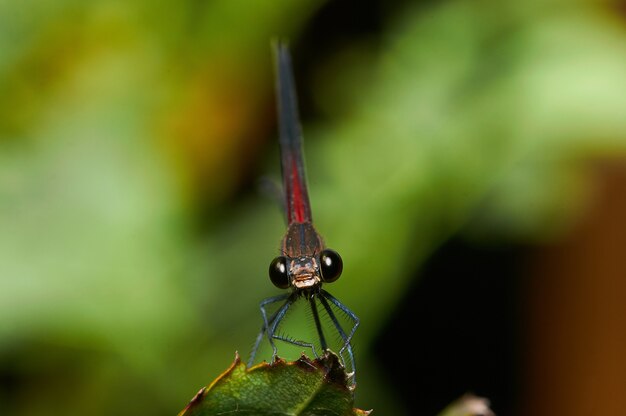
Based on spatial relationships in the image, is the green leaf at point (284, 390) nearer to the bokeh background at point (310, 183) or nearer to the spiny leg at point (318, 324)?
the spiny leg at point (318, 324)

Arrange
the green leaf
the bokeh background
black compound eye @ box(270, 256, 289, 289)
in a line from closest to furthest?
the green leaf < black compound eye @ box(270, 256, 289, 289) < the bokeh background

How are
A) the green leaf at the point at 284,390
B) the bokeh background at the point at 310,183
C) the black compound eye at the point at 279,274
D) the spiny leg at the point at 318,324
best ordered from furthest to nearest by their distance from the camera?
the bokeh background at the point at 310,183, the spiny leg at the point at 318,324, the black compound eye at the point at 279,274, the green leaf at the point at 284,390

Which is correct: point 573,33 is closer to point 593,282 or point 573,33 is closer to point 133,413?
point 593,282

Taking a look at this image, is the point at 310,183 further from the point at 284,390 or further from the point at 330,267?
the point at 284,390

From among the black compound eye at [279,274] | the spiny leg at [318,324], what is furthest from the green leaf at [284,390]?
the spiny leg at [318,324]

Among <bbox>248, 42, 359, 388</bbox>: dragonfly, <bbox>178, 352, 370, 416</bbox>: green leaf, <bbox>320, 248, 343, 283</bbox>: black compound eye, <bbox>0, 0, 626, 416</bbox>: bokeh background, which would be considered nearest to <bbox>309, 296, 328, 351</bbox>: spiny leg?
<bbox>248, 42, 359, 388</bbox>: dragonfly

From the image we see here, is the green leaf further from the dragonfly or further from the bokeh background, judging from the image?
the bokeh background

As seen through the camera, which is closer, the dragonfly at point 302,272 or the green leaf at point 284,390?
the green leaf at point 284,390
